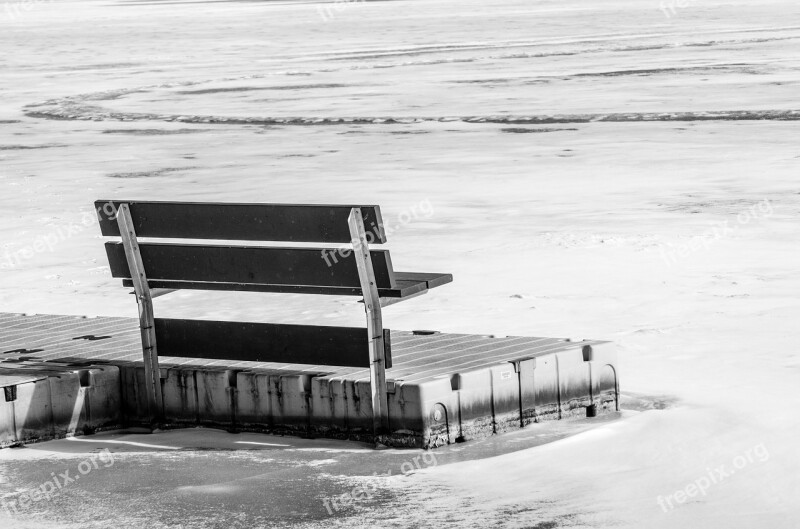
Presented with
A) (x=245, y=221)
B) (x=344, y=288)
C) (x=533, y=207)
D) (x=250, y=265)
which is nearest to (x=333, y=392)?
(x=344, y=288)

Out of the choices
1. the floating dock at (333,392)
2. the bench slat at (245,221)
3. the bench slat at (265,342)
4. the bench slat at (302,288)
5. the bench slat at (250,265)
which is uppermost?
the bench slat at (245,221)

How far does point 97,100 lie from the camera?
25.1 metres

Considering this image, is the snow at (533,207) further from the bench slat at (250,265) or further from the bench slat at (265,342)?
the bench slat at (250,265)

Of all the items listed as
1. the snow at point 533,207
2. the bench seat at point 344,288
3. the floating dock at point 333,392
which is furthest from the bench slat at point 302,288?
the snow at point 533,207

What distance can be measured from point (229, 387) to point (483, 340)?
107 cm

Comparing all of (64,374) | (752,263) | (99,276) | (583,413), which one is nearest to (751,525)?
(583,413)

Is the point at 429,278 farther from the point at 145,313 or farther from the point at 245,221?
the point at 145,313

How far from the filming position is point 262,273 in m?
5.34

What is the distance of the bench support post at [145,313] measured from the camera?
5.53 m

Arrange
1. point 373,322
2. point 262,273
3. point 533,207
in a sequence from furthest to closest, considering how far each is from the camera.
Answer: point 533,207 < point 262,273 < point 373,322

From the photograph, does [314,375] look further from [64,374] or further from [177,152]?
[177,152]

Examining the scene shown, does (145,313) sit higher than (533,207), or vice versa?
(533,207)

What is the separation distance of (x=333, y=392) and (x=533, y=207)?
5.97 m

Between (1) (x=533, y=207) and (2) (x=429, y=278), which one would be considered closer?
(2) (x=429, y=278)
